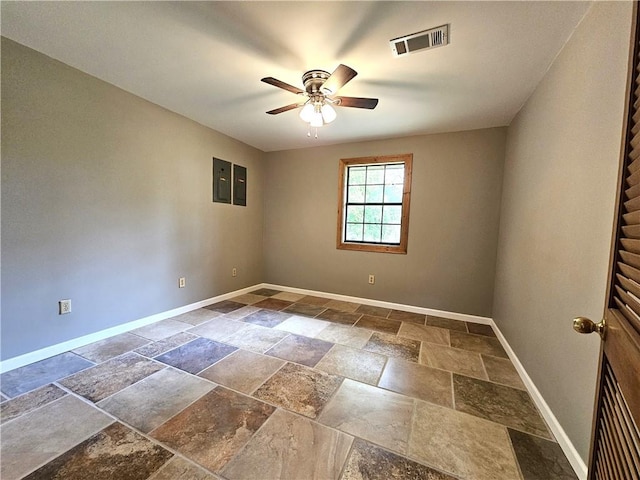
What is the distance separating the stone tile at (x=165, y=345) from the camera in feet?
7.38

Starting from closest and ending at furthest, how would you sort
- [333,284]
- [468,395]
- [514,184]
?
[468,395] → [514,184] → [333,284]

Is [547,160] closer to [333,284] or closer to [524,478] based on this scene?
[524,478]

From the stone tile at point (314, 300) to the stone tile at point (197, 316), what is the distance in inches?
50.0

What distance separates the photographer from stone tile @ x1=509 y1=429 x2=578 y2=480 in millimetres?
1216

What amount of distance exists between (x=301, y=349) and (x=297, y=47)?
8.14 ft

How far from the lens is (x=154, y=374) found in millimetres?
1932

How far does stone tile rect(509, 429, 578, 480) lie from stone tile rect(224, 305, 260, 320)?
2.74 m

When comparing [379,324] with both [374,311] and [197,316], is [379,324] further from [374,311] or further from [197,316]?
[197,316]

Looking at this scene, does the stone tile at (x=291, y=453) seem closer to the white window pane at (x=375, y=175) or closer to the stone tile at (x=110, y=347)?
the stone tile at (x=110, y=347)

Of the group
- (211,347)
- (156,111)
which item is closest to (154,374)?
(211,347)

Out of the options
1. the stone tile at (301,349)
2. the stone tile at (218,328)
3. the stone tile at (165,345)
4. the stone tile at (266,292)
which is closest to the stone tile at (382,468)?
the stone tile at (301,349)

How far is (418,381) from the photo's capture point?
194cm

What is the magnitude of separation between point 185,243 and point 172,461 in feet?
8.17

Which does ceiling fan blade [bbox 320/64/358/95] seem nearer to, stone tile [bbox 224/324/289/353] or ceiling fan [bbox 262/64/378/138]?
ceiling fan [bbox 262/64/378/138]
